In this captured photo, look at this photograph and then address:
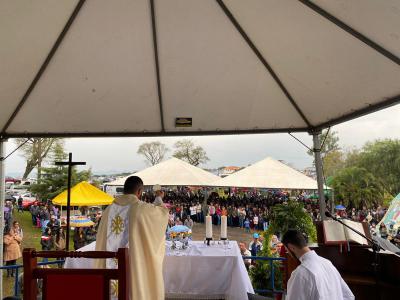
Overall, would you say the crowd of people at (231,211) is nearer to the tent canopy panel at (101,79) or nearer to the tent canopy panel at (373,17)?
the tent canopy panel at (101,79)

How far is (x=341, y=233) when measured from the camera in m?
4.34

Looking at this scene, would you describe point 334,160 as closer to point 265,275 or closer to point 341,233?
point 265,275

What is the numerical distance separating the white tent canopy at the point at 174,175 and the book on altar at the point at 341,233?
9.43 metres

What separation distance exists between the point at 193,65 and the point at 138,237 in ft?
7.50

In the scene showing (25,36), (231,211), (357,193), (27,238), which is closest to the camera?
(25,36)

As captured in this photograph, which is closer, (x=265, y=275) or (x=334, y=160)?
(x=265, y=275)

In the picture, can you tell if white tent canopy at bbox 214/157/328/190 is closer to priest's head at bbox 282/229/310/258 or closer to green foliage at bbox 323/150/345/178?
priest's head at bbox 282/229/310/258

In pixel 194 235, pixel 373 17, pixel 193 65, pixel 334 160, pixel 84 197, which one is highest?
pixel 334 160

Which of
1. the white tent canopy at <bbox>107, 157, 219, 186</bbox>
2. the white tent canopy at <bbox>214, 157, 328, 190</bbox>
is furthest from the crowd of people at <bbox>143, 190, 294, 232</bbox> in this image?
the white tent canopy at <bbox>214, 157, 328, 190</bbox>

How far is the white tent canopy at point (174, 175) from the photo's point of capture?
13764mm

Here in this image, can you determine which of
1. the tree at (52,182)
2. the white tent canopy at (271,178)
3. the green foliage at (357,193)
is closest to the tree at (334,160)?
the green foliage at (357,193)

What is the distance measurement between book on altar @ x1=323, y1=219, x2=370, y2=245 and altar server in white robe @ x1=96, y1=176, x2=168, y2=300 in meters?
2.09

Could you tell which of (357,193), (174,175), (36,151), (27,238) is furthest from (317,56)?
(36,151)

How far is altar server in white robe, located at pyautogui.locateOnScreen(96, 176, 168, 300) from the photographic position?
3393 millimetres
